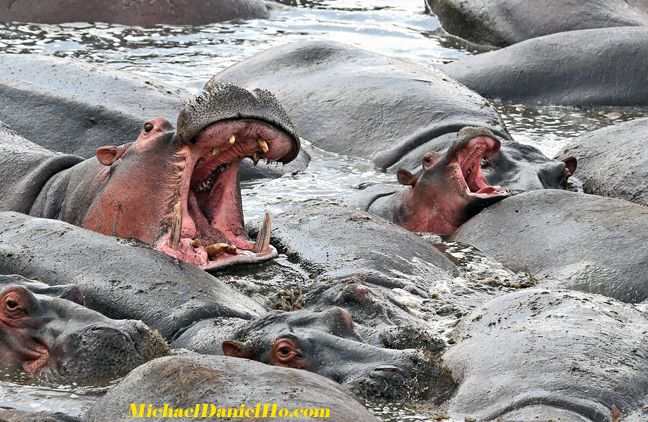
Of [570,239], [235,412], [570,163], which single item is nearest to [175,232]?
[570,239]

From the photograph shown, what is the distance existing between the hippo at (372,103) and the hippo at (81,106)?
1.63ft

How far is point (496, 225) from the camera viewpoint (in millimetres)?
7914

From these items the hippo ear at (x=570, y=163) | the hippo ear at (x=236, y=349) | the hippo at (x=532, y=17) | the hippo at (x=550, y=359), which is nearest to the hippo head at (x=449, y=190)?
the hippo ear at (x=570, y=163)

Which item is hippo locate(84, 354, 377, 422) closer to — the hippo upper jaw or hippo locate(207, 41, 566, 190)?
the hippo upper jaw

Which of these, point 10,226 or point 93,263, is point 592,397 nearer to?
point 93,263

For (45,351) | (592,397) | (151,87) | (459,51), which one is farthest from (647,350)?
(459,51)

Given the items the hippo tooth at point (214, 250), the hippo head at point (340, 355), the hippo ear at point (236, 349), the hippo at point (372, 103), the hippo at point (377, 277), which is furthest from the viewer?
the hippo at point (372, 103)

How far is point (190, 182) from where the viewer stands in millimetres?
7195

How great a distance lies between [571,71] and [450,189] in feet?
11.3

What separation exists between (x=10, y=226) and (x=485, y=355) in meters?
2.31

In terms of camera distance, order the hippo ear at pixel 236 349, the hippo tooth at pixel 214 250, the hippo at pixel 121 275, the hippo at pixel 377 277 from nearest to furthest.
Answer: the hippo ear at pixel 236 349 < the hippo at pixel 377 277 < the hippo at pixel 121 275 < the hippo tooth at pixel 214 250

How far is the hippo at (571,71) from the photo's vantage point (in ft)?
36.8

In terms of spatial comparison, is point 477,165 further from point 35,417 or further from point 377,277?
point 35,417

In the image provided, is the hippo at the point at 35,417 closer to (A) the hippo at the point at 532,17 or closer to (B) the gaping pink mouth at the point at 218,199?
(B) the gaping pink mouth at the point at 218,199
